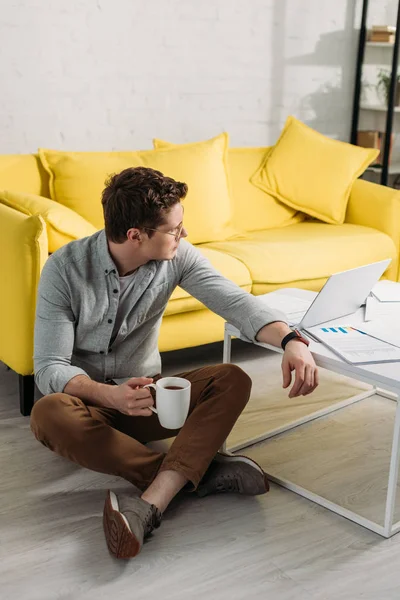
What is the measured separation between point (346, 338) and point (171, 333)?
0.89 metres

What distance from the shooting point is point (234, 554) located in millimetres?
1822

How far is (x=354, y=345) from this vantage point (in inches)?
81.1

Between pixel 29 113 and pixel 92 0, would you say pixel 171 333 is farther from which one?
pixel 92 0

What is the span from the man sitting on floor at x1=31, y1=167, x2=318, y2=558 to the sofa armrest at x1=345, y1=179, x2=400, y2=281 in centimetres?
177

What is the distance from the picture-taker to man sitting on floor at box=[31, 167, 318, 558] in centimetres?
192

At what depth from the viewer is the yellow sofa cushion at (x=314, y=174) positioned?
147 inches

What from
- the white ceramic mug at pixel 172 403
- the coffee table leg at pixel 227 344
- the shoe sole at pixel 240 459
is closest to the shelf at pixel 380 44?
the coffee table leg at pixel 227 344

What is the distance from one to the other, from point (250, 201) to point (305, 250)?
54 centimetres

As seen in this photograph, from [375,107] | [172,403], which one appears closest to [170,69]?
[375,107]

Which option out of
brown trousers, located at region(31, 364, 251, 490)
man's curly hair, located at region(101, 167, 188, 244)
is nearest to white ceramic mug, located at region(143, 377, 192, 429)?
brown trousers, located at region(31, 364, 251, 490)

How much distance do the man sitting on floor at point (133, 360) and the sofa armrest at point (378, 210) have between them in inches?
69.8

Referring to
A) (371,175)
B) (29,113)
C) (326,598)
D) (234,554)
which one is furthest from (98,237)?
(371,175)

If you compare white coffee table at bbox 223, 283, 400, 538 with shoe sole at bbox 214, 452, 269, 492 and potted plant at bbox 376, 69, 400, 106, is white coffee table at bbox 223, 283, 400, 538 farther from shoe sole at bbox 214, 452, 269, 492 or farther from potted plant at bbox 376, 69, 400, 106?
potted plant at bbox 376, 69, 400, 106

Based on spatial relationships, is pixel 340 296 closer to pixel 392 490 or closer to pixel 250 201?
pixel 392 490
